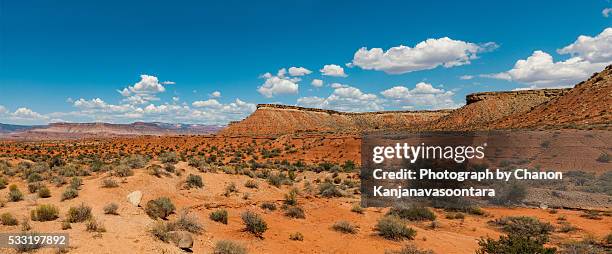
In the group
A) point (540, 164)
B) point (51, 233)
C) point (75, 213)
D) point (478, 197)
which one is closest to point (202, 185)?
point (75, 213)

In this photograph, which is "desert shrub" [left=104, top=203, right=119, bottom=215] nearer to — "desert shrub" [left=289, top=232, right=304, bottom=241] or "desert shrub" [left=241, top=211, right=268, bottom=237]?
"desert shrub" [left=241, top=211, right=268, bottom=237]

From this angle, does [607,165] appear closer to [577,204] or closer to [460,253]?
[577,204]

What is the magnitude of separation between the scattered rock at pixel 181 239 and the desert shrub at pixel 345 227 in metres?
5.40

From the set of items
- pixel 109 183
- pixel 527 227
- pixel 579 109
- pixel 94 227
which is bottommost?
pixel 527 227

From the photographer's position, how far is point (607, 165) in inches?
926

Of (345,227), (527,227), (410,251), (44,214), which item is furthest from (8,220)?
(527,227)

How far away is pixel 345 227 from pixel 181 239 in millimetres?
5743

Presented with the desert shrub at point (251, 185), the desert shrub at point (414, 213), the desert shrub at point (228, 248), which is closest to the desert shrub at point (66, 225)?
the desert shrub at point (228, 248)

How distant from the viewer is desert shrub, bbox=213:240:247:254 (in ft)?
30.7

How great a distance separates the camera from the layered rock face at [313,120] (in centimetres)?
10638

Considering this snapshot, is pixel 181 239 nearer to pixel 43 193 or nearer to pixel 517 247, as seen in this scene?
pixel 43 193

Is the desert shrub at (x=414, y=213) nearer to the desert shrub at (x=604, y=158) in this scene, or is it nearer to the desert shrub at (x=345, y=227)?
the desert shrub at (x=345, y=227)

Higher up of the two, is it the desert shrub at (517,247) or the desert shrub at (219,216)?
the desert shrub at (517,247)

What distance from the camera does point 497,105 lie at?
272 feet
